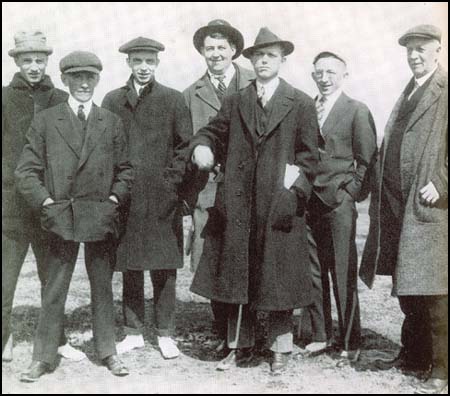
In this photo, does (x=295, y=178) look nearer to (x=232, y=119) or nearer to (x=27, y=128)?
(x=232, y=119)

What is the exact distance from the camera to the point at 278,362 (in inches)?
174

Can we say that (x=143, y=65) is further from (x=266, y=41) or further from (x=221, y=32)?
(x=266, y=41)

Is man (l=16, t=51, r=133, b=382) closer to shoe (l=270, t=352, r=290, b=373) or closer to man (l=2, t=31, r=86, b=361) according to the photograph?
man (l=2, t=31, r=86, b=361)

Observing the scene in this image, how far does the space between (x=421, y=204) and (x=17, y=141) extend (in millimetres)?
2725

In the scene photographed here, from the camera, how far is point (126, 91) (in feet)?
15.8

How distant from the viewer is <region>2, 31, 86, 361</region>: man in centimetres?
442

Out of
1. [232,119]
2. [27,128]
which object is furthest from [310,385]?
[27,128]

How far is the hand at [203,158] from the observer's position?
4.29m

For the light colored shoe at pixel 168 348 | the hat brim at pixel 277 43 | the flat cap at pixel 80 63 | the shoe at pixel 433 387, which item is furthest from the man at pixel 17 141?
the shoe at pixel 433 387

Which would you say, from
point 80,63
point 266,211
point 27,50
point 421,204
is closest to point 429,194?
point 421,204

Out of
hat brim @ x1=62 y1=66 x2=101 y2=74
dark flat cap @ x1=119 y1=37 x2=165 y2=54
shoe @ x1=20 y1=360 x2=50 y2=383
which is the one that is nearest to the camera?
shoe @ x1=20 y1=360 x2=50 y2=383

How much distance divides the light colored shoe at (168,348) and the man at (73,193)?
19.2 inches

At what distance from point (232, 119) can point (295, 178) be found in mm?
617

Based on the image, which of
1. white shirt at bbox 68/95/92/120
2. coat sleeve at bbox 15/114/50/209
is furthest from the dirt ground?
white shirt at bbox 68/95/92/120
